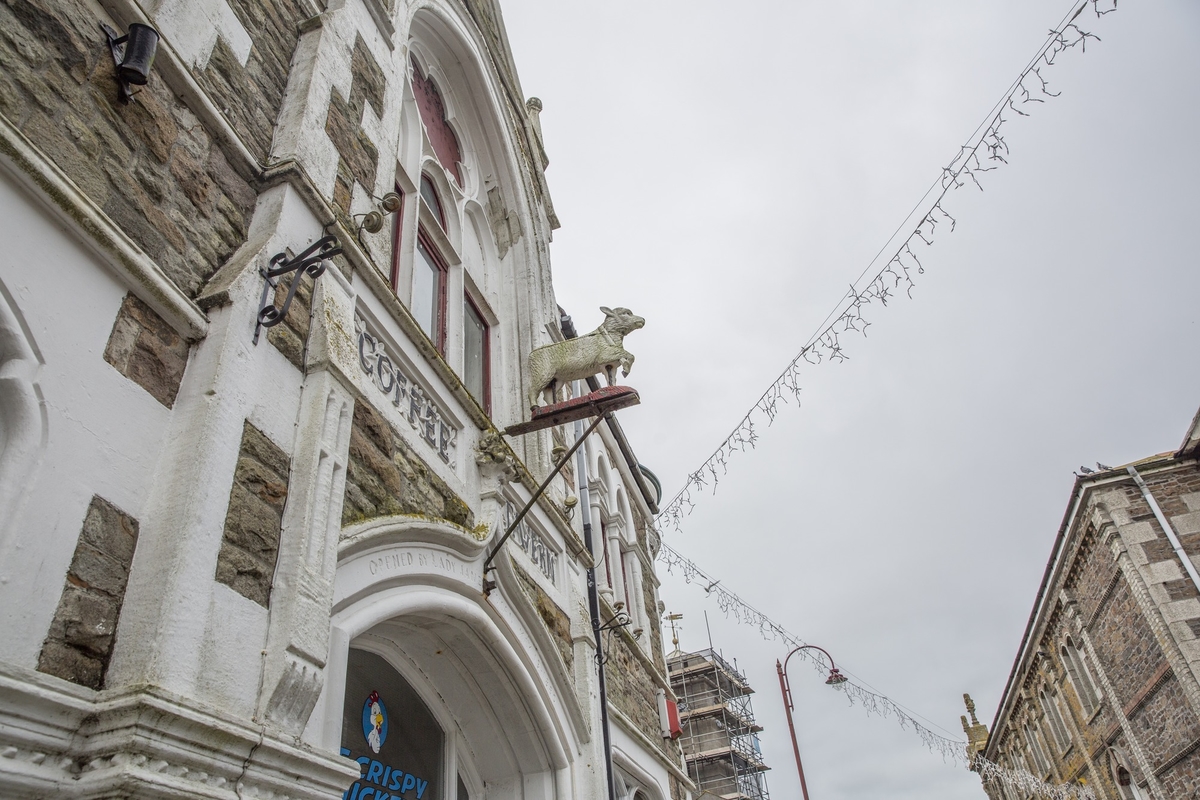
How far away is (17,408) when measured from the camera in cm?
220

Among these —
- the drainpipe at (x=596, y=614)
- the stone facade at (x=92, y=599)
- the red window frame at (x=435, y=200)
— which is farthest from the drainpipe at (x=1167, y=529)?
the stone facade at (x=92, y=599)

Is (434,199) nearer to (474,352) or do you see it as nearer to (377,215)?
(474,352)

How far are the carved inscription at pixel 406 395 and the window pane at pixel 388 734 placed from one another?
4.08 ft

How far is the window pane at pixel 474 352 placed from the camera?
6488mm

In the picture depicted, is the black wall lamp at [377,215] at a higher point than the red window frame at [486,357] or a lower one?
lower

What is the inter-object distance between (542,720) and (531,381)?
8.25 ft

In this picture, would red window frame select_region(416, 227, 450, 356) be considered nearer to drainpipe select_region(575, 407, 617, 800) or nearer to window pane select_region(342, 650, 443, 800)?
drainpipe select_region(575, 407, 617, 800)

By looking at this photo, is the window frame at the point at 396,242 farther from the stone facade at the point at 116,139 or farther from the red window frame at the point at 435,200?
the stone facade at the point at 116,139

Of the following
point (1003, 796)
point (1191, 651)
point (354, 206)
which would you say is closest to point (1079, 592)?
point (1191, 651)

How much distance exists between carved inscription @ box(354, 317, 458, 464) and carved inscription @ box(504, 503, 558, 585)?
2.87 ft

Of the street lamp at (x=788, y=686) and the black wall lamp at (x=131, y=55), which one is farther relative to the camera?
the street lamp at (x=788, y=686)

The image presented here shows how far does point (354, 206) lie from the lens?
4.38 metres

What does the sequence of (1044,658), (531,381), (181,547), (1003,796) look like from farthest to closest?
(1003,796) < (1044,658) < (531,381) < (181,547)

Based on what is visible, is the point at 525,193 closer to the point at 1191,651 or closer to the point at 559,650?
the point at 559,650
